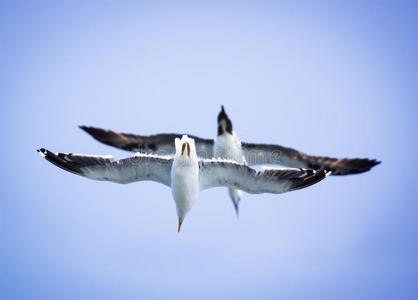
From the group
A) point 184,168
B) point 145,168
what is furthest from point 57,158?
point 184,168

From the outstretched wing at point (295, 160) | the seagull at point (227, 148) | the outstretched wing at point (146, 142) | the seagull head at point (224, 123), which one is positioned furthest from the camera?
the seagull head at point (224, 123)

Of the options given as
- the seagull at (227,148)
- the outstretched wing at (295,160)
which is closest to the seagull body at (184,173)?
the seagull at (227,148)

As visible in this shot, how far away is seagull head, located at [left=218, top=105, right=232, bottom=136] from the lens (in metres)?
11.8

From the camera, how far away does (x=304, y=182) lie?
7.49 m

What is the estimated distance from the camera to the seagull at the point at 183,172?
7.59 meters

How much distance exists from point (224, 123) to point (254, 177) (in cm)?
432

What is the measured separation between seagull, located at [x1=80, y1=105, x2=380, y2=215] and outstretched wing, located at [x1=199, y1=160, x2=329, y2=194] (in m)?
2.79

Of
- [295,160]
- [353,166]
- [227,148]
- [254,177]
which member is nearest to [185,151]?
[254,177]

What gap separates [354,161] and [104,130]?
6349mm

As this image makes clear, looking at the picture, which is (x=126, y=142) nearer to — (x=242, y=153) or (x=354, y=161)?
(x=242, y=153)

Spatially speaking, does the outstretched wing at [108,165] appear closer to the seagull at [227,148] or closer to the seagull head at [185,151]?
the seagull head at [185,151]

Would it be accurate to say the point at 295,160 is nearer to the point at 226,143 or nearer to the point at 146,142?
the point at 226,143

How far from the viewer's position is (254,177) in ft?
25.2

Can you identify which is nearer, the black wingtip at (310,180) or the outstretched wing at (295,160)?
the black wingtip at (310,180)
